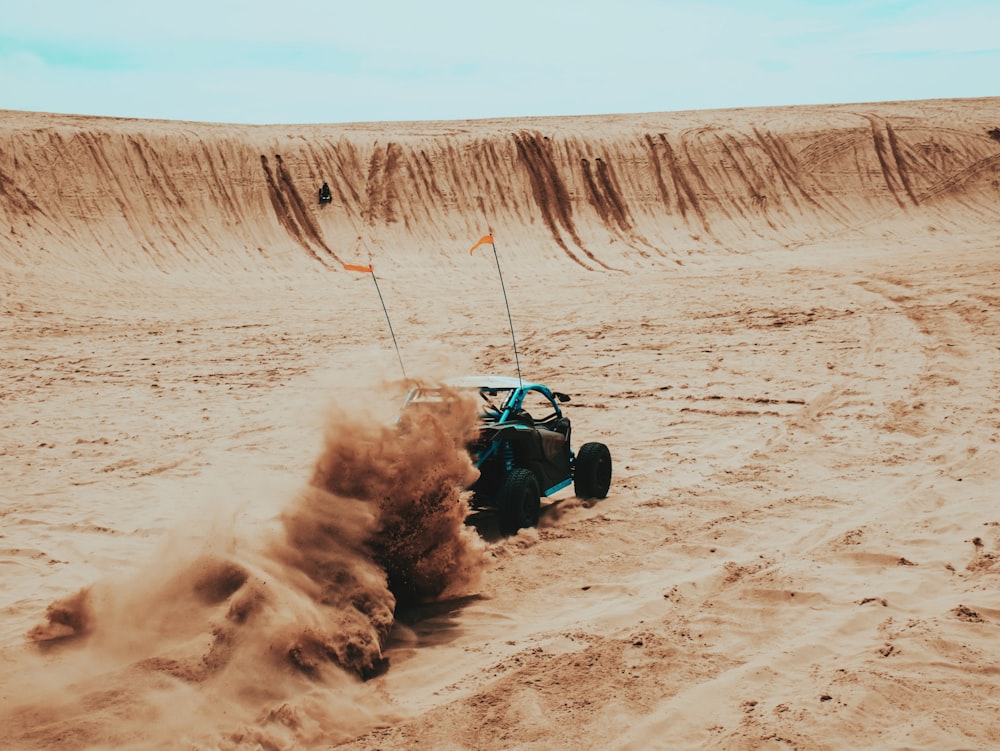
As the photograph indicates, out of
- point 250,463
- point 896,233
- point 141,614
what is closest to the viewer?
point 141,614

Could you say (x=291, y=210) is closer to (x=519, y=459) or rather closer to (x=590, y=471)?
(x=590, y=471)

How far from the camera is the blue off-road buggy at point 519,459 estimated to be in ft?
23.0

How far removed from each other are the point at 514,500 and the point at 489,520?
2.09 ft

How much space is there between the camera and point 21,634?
17.4ft

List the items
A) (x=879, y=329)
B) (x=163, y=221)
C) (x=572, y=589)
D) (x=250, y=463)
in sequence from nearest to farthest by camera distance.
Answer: (x=572, y=589)
(x=250, y=463)
(x=879, y=329)
(x=163, y=221)

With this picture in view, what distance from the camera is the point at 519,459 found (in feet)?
24.0

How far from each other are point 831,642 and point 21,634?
4.40 meters

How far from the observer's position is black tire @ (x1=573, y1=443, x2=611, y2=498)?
7.91m

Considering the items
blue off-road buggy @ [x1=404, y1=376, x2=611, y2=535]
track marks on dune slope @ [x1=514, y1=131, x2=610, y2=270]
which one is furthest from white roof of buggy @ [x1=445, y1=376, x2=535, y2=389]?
track marks on dune slope @ [x1=514, y1=131, x2=610, y2=270]

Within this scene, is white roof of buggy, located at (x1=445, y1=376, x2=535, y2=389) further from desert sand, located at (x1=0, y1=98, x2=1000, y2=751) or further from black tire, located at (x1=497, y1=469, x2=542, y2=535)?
black tire, located at (x1=497, y1=469, x2=542, y2=535)

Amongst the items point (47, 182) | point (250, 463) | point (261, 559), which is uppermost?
point (47, 182)

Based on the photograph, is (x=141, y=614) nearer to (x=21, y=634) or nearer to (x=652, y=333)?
(x=21, y=634)

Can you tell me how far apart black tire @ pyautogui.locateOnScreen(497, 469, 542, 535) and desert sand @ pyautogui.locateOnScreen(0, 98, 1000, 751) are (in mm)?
130

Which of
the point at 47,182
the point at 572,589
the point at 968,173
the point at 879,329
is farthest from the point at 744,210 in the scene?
the point at 572,589
